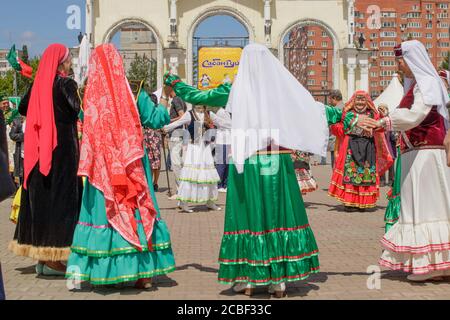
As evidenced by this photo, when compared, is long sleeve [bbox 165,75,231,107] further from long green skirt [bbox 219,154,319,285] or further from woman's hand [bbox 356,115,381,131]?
woman's hand [bbox 356,115,381,131]

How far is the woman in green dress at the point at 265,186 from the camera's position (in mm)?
5387

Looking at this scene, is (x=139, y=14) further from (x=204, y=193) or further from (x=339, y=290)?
(x=339, y=290)

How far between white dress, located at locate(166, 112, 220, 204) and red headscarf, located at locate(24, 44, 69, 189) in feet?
18.9

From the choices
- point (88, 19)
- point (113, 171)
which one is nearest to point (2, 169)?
point (113, 171)

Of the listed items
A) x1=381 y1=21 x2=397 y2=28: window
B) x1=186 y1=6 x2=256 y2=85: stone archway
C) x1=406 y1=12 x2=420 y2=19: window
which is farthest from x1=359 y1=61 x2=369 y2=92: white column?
x1=406 y1=12 x2=420 y2=19: window

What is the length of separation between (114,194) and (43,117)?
1.16m

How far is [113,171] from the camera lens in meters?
5.70

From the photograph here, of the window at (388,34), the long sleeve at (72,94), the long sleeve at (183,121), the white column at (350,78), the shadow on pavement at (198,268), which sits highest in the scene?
the window at (388,34)

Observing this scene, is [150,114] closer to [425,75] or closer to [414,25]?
[425,75]

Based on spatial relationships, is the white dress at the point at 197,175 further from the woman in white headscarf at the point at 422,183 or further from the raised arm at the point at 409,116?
the raised arm at the point at 409,116

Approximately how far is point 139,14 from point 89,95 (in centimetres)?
3528

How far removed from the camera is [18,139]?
47.7 ft

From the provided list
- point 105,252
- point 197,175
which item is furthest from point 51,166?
point 197,175

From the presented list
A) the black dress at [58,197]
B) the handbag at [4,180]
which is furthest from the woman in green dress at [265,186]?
the handbag at [4,180]
